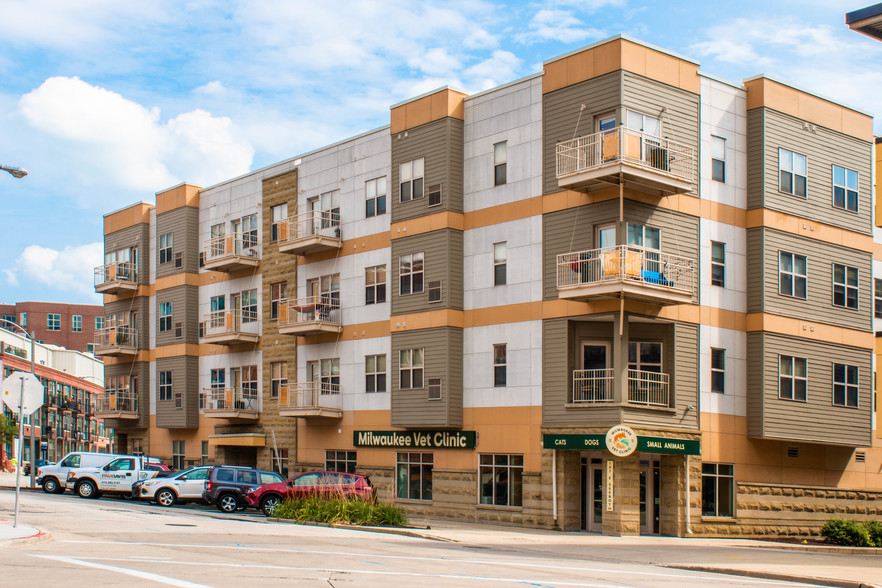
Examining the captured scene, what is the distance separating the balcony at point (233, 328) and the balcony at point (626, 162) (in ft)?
64.8

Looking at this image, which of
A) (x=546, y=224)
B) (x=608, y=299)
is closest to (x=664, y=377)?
(x=608, y=299)

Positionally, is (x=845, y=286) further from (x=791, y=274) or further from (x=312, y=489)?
(x=312, y=489)

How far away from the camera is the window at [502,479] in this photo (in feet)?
114

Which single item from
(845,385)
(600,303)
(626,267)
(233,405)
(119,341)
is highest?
(626,267)

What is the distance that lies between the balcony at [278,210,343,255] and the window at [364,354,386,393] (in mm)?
5195

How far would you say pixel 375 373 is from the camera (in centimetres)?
4084

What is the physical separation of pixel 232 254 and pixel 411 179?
1213 centimetres

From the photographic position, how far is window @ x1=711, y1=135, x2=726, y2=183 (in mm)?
35062

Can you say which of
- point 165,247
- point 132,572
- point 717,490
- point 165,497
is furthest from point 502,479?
point 165,247

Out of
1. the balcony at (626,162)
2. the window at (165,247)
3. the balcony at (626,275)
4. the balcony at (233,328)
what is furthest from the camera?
the window at (165,247)

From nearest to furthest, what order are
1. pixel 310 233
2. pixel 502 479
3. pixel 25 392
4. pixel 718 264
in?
pixel 25 392, pixel 718 264, pixel 502 479, pixel 310 233

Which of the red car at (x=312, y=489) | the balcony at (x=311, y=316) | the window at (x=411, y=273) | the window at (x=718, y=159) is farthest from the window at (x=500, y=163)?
the red car at (x=312, y=489)

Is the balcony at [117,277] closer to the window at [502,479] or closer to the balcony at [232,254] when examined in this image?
the balcony at [232,254]

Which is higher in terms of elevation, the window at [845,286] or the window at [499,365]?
the window at [845,286]
